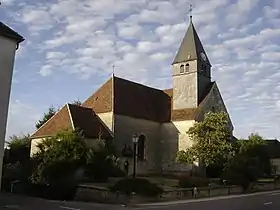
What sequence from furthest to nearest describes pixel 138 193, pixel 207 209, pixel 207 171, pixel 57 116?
1. pixel 207 171
2. pixel 57 116
3. pixel 138 193
4. pixel 207 209

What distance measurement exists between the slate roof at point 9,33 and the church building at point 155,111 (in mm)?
18944

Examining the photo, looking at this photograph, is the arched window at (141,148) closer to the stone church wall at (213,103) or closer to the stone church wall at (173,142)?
the stone church wall at (173,142)

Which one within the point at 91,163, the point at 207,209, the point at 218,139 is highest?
the point at 218,139

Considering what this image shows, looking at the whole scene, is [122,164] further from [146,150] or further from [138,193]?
[138,193]

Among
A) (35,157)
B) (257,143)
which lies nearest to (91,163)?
(35,157)

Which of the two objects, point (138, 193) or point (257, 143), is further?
point (257, 143)

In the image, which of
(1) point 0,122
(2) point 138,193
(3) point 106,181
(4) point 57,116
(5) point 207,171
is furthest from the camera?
(5) point 207,171

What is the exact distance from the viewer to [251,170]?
31578 millimetres

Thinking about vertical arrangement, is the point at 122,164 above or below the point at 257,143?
below

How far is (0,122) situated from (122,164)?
873 inches

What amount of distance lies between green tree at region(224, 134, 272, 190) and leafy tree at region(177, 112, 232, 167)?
148 centimetres

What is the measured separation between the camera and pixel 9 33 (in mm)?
15445

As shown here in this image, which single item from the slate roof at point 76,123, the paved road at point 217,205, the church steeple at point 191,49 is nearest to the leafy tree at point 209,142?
the church steeple at point 191,49

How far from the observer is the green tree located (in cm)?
3080
